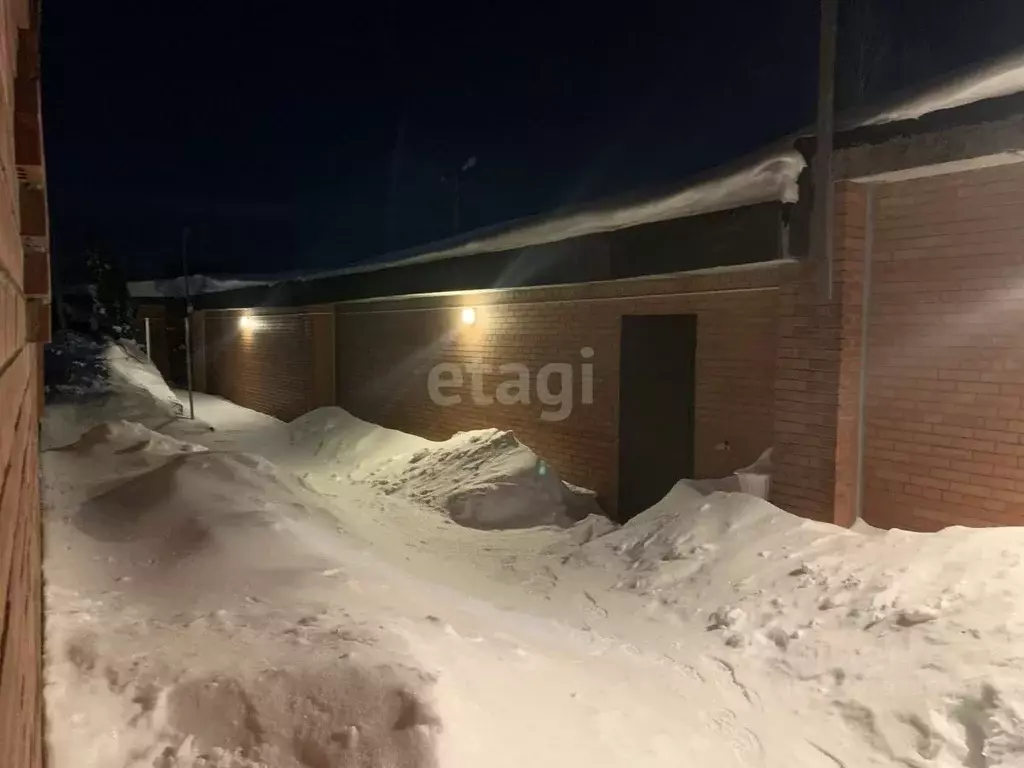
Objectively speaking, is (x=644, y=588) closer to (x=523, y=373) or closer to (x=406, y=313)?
(x=523, y=373)

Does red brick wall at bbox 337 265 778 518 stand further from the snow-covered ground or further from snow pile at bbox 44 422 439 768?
snow pile at bbox 44 422 439 768

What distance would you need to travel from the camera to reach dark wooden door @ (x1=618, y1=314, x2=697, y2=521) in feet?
26.5

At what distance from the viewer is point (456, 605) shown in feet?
17.3

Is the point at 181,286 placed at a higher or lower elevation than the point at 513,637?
higher

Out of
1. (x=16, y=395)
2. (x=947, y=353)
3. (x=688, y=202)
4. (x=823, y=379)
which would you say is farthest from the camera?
(x=688, y=202)

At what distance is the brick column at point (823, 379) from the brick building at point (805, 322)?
0.02m

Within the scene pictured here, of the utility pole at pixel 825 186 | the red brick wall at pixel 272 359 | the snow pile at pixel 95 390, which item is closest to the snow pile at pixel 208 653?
the utility pole at pixel 825 186

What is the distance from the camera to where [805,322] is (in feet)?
19.3

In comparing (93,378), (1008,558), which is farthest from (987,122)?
(93,378)

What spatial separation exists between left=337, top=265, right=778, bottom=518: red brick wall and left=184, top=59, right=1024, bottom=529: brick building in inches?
1.0

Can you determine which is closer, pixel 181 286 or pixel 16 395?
pixel 16 395

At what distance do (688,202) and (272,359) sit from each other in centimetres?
1332

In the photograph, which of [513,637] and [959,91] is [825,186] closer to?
[959,91]

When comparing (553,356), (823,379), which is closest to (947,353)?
(823,379)
